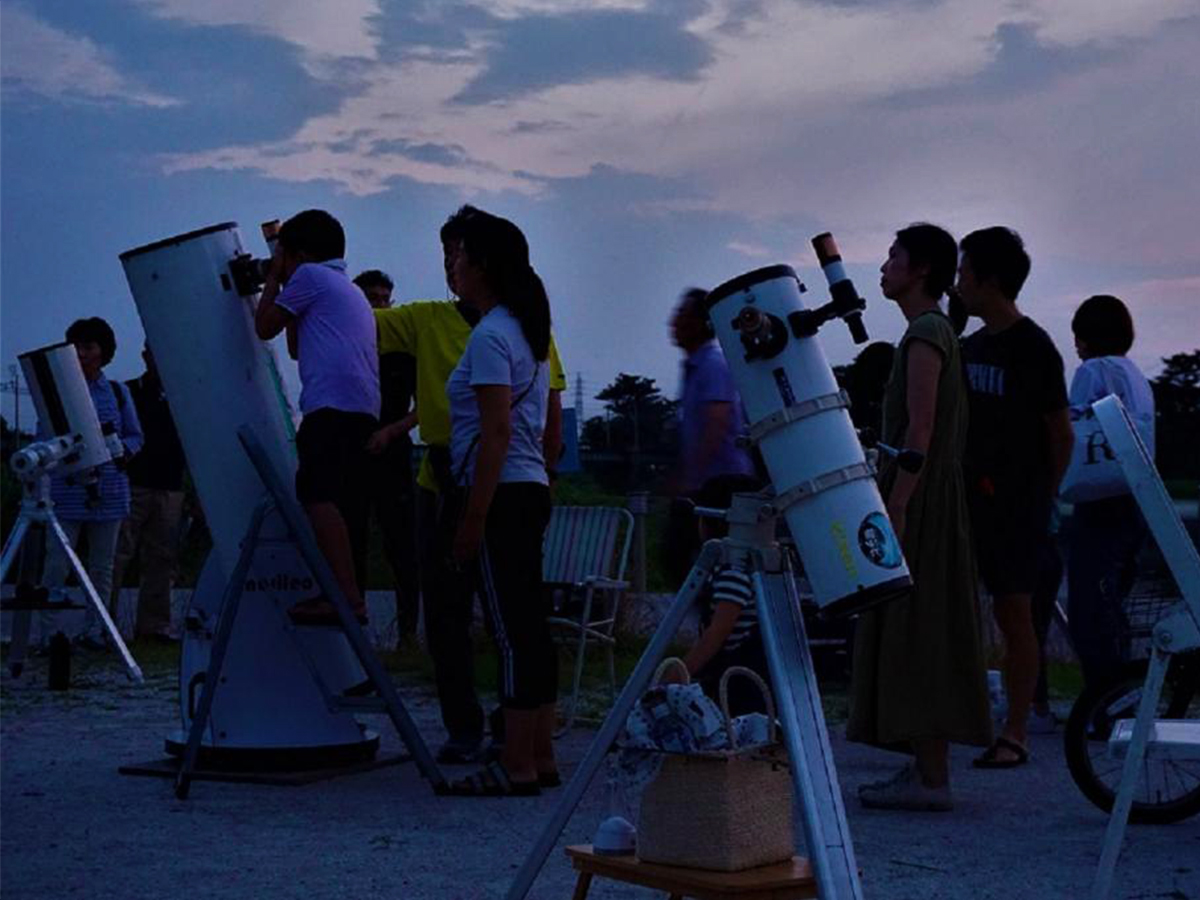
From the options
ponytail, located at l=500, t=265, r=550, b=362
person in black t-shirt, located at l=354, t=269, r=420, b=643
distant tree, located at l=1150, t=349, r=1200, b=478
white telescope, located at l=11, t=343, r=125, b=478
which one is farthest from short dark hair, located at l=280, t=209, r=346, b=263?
distant tree, located at l=1150, t=349, r=1200, b=478

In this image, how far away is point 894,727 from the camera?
600cm

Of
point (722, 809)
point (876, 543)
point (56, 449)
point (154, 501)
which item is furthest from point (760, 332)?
point (154, 501)

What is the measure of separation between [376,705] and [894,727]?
178 centimetres

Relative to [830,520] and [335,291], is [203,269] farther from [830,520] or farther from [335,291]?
[830,520]

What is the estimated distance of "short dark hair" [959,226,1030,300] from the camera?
22.6ft

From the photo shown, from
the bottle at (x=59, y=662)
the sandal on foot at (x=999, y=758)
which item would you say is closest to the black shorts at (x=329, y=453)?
the sandal on foot at (x=999, y=758)

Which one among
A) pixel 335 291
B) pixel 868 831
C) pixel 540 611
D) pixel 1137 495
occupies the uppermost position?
pixel 335 291

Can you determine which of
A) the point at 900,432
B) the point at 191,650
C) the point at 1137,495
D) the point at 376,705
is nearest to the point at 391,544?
the point at 191,650

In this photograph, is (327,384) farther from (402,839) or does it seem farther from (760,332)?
(760,332)

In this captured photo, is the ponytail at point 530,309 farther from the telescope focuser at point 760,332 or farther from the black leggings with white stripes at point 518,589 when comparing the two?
the telescope focuser at point 760,332

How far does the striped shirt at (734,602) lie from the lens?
665 centimetres

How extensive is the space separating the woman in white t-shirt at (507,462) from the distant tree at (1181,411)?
23.0ft

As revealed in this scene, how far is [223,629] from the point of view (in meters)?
6.68

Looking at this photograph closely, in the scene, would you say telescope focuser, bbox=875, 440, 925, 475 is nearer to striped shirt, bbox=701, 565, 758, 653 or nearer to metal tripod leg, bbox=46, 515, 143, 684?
striped shirt, bbox=701, 565, 758, 653
